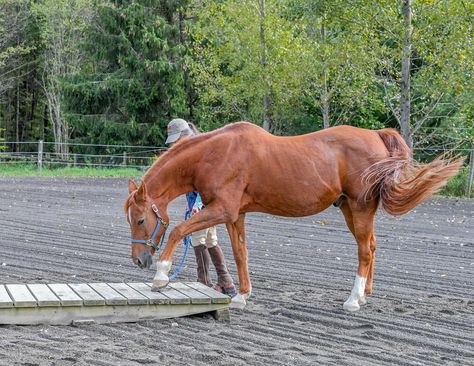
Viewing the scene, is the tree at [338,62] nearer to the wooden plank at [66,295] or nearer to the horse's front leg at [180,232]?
the horse's front leg at [180,232]

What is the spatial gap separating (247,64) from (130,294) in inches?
882

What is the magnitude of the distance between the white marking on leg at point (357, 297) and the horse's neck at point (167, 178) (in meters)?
A: 1.76

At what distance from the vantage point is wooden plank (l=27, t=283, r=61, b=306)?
5744mm

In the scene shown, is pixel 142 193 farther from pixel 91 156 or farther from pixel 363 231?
pixel 91 156

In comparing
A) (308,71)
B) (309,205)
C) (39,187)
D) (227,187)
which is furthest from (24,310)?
(308,71)

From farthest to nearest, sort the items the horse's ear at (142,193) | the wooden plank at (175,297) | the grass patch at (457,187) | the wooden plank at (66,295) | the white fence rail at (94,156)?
the white fence rail at (94,156) < the grass patch at (457,187) < the horse's ear at (142,193) < the wooden plank at (175,297) < the wooden plank at (66,295)

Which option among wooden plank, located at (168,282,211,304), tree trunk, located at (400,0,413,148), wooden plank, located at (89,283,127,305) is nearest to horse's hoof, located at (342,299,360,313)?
wooden plank, located at (168,282,211,304)

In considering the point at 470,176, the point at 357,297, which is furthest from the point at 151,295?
the point at 470,176

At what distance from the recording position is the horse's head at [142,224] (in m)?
6.23

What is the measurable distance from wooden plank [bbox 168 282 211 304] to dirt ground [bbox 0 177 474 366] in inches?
7.0

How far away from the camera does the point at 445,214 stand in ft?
53.7

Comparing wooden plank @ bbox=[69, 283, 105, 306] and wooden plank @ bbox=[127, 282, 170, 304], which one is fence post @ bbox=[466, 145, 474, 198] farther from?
wooden plank @ bbox=[69, 283, 105, 306]

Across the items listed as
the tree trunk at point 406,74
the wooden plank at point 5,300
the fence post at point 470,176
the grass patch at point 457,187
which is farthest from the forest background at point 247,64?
the wooden plank at point 5,300

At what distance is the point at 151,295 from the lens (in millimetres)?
6137
